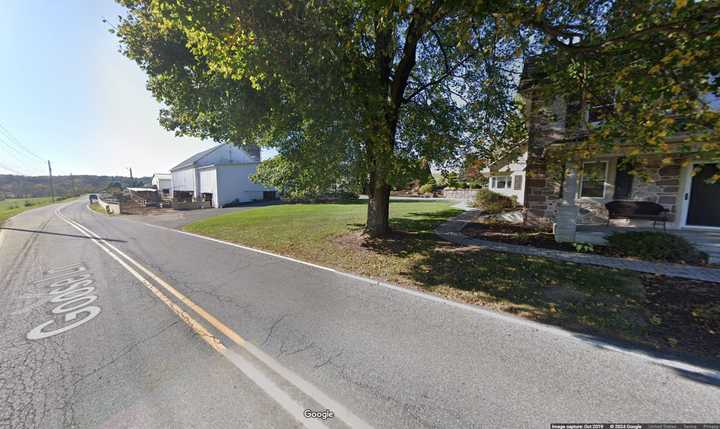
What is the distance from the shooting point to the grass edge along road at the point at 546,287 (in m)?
3.43

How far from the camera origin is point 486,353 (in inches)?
115

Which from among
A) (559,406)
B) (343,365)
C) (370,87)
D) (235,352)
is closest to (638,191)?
(370,87)

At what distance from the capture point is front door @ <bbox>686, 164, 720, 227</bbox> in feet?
26.4

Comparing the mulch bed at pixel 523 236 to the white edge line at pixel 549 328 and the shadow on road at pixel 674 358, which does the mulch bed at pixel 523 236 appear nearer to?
the shadow on road at pixel 674 358

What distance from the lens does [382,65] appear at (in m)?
7.10

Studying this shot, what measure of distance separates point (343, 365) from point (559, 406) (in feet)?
6.26

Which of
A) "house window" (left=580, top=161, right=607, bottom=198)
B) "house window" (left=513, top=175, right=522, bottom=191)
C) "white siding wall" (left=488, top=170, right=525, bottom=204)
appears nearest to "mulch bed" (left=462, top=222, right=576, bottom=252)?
"house window" (left=580, top=161, right=607, bottom=198)

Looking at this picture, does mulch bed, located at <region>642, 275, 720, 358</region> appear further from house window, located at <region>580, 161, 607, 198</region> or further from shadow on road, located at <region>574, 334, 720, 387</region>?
house window, located at <region>580, 161, 607, 198</region>

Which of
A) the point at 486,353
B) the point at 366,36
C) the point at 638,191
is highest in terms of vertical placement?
the point at 366,36

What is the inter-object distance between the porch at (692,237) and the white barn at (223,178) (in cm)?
2875

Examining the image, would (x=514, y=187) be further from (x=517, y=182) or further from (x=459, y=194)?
(x=459, y=194)

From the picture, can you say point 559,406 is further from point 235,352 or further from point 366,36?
point 366,36

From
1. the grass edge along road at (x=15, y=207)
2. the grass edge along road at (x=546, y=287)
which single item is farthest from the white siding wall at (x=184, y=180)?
the grass edge along road at (x=546, y=287)

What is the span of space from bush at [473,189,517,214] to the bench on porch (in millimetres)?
7165
